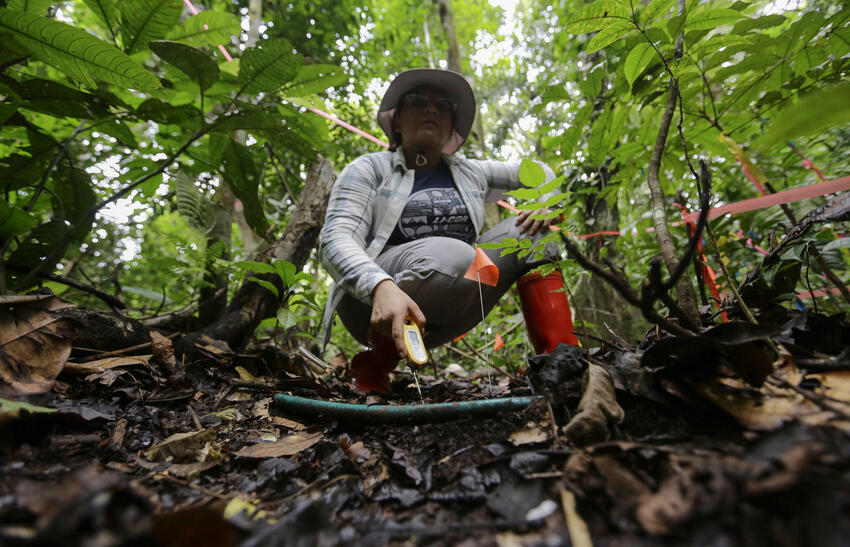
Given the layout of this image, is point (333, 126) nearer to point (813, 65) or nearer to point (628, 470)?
point (813, 65)

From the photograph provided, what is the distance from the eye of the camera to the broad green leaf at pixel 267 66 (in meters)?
1.32

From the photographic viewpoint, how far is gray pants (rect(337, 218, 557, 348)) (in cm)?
175

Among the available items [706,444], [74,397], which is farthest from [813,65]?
[74,397]

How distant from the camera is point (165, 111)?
4.44ft

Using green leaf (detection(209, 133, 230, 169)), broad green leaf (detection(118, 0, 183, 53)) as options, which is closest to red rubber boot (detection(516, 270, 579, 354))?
green leaf (detection(209, 133, 230, 169))

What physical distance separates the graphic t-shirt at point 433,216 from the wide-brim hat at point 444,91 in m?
0.45

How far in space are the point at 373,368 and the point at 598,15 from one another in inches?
62.9

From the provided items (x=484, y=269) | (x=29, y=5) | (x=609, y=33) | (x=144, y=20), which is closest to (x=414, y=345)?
(x=484, y=269)

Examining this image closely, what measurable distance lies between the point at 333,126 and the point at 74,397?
3.63 m

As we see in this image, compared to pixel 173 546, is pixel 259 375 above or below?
above

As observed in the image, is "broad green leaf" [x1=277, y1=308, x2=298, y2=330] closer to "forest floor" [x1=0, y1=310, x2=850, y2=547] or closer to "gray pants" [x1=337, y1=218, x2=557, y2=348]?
"gray pants" [x1=337, y1=218, x2=557, y2=348]

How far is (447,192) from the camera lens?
2.13m

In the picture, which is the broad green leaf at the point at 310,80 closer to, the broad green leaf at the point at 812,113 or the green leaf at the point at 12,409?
the green leaf at the point at 12,409

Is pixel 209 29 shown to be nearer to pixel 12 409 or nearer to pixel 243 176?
pixel 243 176
